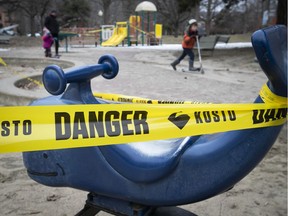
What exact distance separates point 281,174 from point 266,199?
0.54 meters

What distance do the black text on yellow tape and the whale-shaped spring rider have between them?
0.15 feet

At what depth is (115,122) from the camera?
1.28 m

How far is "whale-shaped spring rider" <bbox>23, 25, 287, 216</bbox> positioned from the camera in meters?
1.15

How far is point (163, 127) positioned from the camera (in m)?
1.26

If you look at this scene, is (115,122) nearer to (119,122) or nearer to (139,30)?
(119,122)

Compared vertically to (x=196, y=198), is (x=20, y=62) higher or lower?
lower

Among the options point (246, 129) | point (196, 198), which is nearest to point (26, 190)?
point (196, 198)

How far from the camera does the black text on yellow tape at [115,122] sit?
3.94 ft

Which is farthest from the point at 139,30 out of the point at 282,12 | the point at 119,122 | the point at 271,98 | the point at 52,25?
the point at 271,98

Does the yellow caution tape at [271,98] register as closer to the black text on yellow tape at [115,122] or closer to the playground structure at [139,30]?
the black text on yellow tape at [115,122]

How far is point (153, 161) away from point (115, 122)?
19cm

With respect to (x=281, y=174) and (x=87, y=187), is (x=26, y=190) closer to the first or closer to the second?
(x=87, y=187)

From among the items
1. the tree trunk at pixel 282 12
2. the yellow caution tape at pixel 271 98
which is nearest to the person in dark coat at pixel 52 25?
the tree trunk at pixel 282 12

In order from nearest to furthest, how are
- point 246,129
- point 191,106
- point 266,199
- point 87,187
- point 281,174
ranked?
1. point 246,129
2. point 191,106
3. point 87,187
4. point 266,199
5. point 281,174
